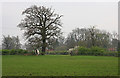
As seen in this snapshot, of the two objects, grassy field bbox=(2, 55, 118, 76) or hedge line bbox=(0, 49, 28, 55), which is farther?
hedge line bbox=(0, 49, 28, 55)

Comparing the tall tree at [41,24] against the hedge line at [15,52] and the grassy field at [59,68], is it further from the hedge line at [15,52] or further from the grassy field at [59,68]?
the grassy field at [59,68]

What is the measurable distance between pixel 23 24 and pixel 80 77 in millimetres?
35170

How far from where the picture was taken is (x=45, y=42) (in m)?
42.6

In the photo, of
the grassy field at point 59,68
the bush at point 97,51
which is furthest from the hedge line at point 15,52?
the grassy field at point 59,68

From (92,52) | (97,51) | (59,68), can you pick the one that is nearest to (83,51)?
(92,52)

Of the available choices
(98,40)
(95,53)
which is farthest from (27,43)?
(98,40)

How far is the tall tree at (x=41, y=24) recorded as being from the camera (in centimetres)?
4181

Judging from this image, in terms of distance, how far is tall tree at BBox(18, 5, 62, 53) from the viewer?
137 feet

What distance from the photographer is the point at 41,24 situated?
1700 inches

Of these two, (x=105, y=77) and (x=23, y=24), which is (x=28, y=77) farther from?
(x=23, y=24)

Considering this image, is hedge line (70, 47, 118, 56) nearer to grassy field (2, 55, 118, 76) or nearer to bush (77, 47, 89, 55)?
bush (77, 47, 89, 55)

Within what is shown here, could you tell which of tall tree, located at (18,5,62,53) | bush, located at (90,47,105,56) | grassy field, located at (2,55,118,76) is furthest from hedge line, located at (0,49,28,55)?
grassy field, located at (2,55,118,76)

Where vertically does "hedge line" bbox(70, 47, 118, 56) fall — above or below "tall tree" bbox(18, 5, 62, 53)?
below

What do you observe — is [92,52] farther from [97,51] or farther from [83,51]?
[83,51]
